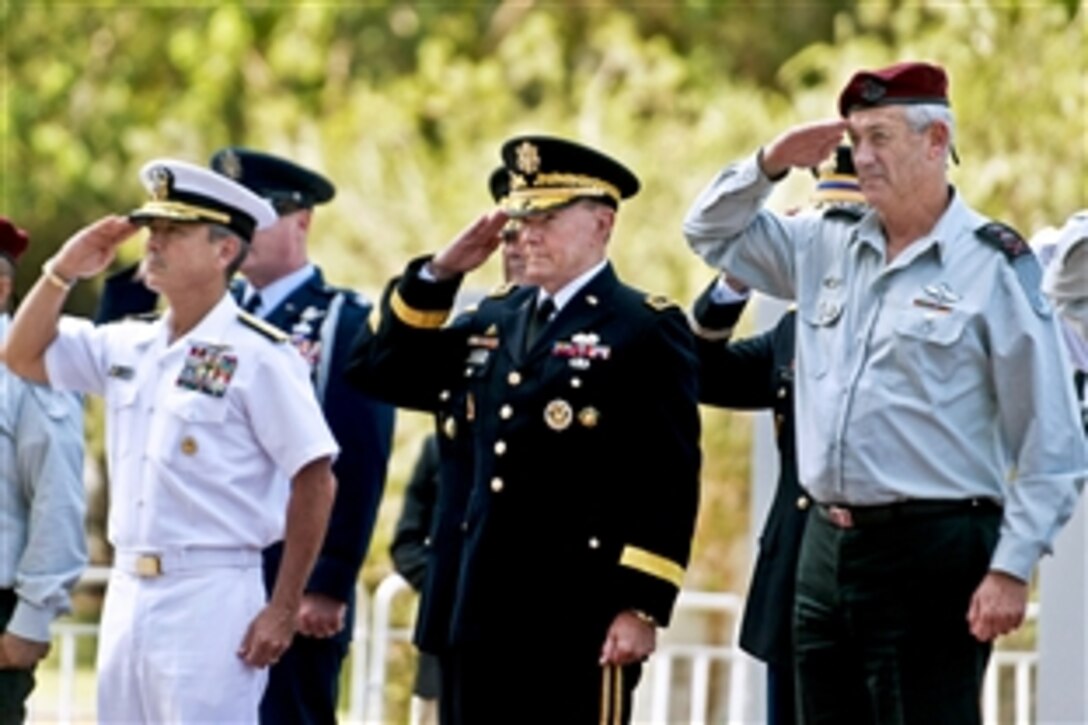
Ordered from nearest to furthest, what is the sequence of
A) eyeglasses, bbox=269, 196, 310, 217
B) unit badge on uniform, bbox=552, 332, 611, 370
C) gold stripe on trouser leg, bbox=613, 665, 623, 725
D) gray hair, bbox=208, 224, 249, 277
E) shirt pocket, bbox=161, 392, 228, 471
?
gold stripe on trouser leg, bbox=613, 665, 623, 725
unit badge on uniform, bbox=552, 332, 611, 370
shirt pocket, bbox=161, 392, 228, 471
gray hair, bbox=208, 224, 249, 277
eyeglasses, bbox=269, 196, 310, 217

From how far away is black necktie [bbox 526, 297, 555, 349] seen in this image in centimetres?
739

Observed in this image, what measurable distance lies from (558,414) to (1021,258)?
128cm

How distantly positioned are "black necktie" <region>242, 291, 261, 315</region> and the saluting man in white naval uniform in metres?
1.02

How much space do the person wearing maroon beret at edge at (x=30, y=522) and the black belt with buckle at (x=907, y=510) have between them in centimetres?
270

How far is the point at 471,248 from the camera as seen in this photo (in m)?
7.54

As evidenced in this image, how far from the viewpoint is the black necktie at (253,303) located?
352 inches

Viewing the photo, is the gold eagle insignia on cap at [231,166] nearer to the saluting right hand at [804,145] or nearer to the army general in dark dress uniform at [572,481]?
the army general in dark dress uniform at [572,481]

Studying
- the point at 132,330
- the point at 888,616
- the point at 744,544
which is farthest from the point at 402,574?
the point at 744,544

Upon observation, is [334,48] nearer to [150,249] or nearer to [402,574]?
[402,574]

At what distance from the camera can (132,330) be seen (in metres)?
7.87

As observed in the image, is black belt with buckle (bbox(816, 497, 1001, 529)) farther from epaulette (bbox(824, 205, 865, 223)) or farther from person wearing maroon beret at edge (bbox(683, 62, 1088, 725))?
epaulette (bbox(824, 205, 865, 223))

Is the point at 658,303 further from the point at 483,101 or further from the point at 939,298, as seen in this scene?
the point at 483,101

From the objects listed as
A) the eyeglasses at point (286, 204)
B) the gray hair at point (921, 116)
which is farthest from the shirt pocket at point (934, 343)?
the eyeglasses at point (286, 204)

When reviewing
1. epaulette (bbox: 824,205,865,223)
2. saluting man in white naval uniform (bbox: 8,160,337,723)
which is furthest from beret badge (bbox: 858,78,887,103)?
saluting man in white naval uniform (bbox: 8,160,337,723)
